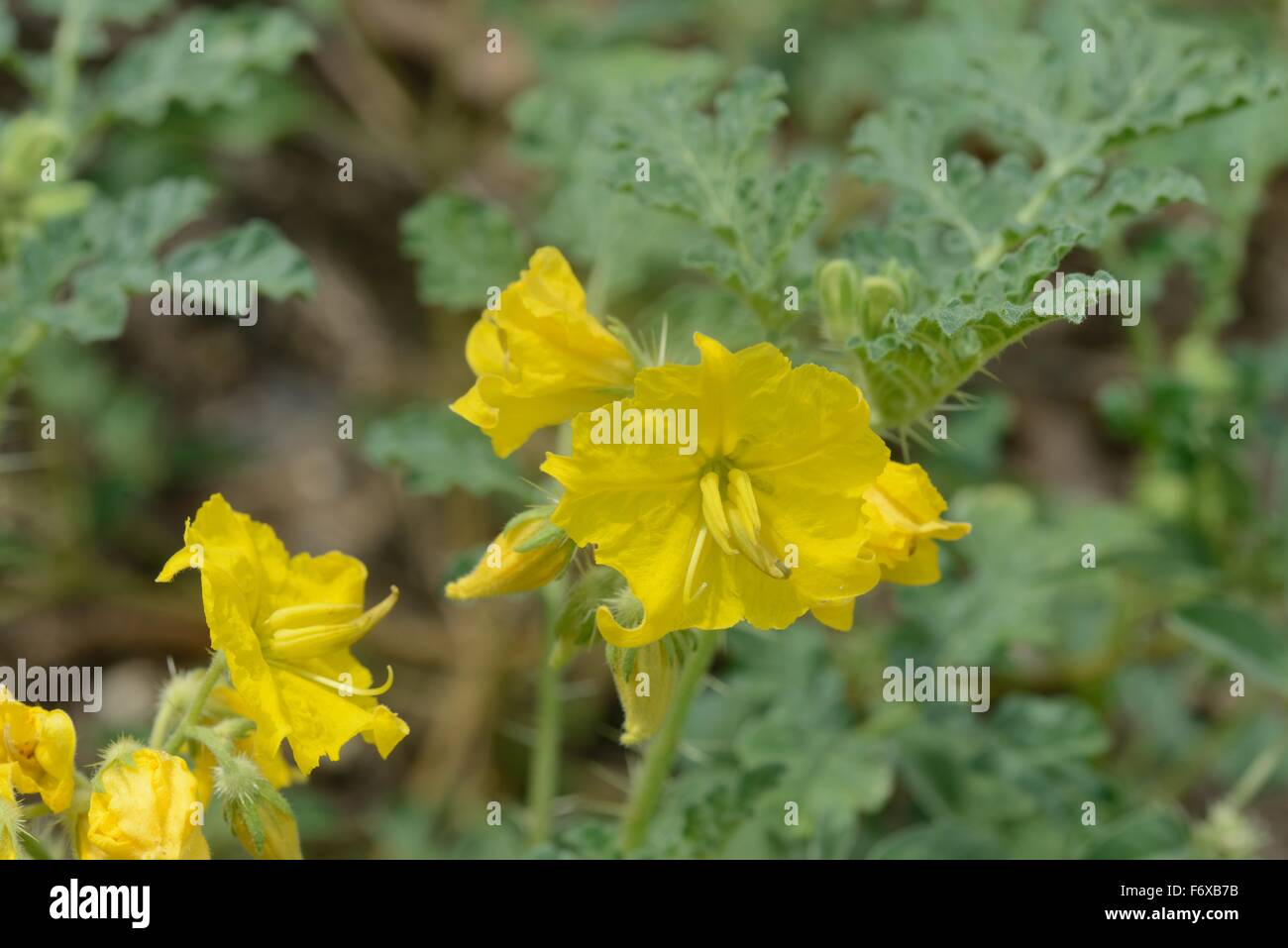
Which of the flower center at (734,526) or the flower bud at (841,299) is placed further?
the flower bud at (841,299)

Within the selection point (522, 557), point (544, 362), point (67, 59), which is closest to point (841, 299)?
point (544, 362)

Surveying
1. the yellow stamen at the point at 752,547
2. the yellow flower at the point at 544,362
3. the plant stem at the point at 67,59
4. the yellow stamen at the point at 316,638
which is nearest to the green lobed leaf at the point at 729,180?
the yellow flower at the point at 544,362

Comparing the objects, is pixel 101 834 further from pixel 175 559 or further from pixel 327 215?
pixel 327 215

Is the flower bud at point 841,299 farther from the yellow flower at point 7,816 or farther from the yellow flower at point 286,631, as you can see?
the yellow flower at point 7,816

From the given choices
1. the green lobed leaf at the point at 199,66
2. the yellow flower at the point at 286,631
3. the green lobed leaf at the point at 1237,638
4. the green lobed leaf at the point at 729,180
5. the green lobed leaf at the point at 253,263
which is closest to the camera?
the yellow flower at the point at 286,631

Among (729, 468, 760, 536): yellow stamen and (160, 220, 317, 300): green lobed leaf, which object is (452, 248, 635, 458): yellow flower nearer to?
(729, 468, 760, 536): yellow stamen

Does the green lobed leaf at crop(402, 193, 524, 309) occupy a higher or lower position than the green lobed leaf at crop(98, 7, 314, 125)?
Answer: lower

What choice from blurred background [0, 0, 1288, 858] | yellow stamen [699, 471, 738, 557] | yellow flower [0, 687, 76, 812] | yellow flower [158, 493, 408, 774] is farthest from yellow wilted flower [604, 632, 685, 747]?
yellow flower [0, 687, 76, 812]
